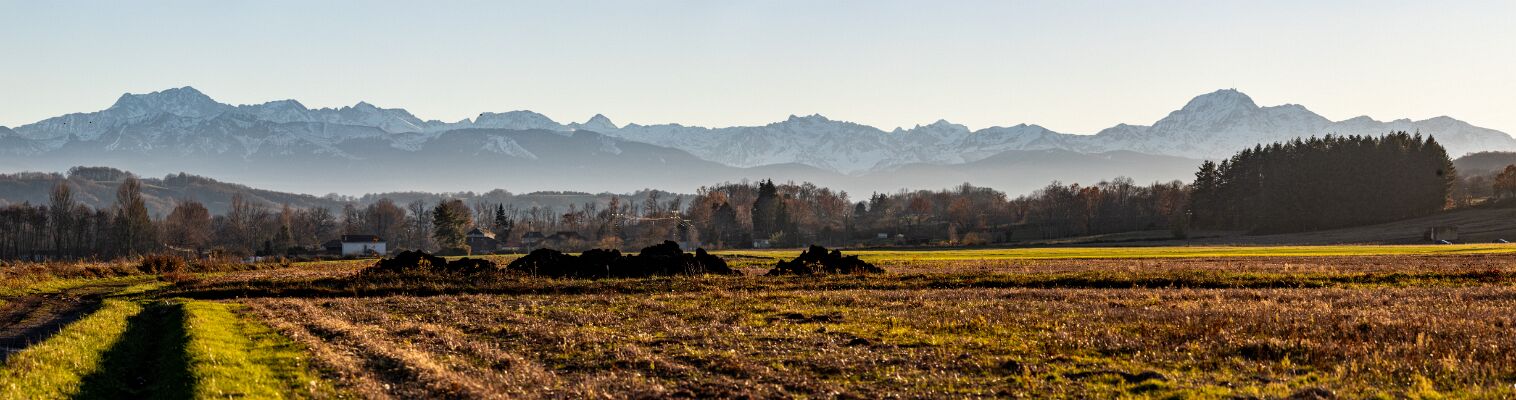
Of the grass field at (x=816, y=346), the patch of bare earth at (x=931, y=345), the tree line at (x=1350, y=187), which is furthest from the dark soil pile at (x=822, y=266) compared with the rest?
the tree line at (x=1350, y=187)

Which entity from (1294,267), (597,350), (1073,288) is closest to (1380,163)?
(1294,267)

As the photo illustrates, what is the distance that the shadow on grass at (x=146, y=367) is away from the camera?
1888 cm

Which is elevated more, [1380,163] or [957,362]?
[1380,163]

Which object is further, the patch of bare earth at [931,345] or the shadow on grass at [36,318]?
the shadow on grass at [36,318]

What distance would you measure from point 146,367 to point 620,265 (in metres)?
33.9

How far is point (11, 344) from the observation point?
27.3 meters

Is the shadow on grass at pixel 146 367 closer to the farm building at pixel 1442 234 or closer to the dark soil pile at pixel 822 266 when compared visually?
the dark soil pile at pixel 822 266

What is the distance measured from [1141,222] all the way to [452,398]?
199213 millimetres

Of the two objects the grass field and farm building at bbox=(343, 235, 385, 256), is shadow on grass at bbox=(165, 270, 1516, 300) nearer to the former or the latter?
the grass field

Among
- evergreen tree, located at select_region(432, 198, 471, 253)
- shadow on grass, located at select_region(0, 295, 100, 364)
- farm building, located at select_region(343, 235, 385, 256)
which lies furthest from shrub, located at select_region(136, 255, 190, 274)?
farm building, located at select_region(343, 235, 385, 256)

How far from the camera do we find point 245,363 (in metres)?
21.3

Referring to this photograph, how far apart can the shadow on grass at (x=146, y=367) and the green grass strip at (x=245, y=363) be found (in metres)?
0.25

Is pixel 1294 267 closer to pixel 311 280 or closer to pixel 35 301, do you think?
pixel 311 280

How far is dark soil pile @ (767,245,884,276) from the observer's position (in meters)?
56.0
